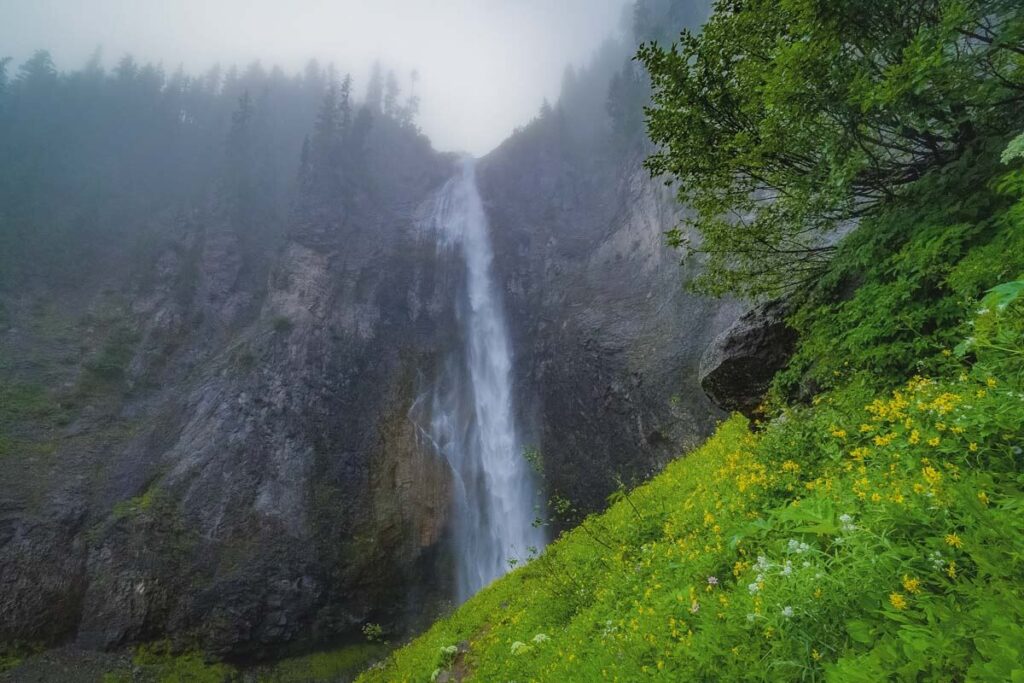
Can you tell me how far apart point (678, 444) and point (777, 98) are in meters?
18.0

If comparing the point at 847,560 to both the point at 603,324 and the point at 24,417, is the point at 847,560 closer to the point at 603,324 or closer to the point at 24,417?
the point at 603,324

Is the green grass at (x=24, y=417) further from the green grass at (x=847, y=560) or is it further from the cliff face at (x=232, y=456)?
the green grass at (x=847, y=560)

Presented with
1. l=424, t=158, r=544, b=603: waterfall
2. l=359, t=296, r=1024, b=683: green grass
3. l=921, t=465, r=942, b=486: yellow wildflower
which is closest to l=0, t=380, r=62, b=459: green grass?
l=424, t=158, r=544, b=603: waterfall

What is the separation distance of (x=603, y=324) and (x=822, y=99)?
23166mm

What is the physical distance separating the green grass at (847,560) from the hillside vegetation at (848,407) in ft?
0.05

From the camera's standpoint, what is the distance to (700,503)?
637 centimetres

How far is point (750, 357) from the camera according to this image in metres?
8.88

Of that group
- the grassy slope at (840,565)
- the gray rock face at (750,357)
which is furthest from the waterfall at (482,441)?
the grassy slope at (840,565)

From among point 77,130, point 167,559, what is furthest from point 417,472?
point 77,130

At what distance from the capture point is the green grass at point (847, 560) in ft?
6.71

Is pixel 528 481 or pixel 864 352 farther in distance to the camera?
pixel 528 481

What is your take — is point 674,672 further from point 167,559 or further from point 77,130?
point 77,130

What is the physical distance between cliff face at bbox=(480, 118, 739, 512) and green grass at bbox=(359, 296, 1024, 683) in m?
9.79

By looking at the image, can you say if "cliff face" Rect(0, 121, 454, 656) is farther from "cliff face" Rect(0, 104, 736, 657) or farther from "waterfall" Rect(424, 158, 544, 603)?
"waterfall" Rect(424, 158, 544, 603)
